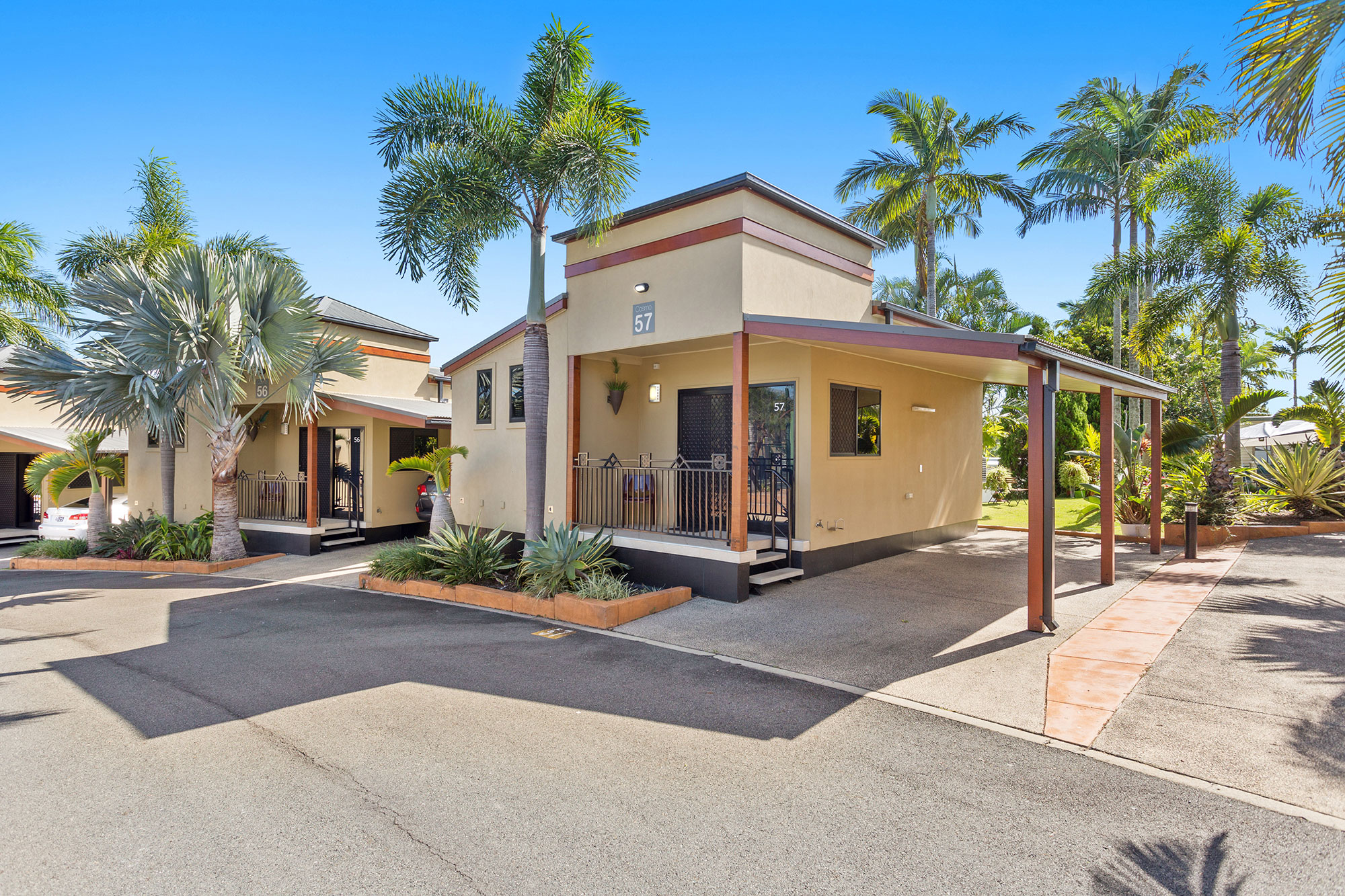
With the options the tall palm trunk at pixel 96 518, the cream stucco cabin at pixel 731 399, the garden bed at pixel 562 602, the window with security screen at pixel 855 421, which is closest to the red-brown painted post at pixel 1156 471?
the cream stucco cabin at pixel 731 399

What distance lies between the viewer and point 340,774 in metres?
3.95

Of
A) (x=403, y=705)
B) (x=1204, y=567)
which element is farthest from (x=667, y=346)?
(x=1204, y=567)

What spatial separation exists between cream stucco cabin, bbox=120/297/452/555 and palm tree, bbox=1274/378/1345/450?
16334mm

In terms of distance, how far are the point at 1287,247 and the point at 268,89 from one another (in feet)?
61.2

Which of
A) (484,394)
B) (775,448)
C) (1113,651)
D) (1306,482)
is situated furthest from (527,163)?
(1306,482)

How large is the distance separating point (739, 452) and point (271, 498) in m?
12.3

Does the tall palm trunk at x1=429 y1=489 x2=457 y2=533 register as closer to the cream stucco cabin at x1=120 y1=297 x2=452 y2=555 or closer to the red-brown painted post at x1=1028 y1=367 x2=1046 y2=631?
the cream stucco cabin at x1=120 y1=297 x2=452 y2=555

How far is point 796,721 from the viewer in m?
4.66

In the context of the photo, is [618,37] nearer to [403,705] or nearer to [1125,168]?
[403,705]

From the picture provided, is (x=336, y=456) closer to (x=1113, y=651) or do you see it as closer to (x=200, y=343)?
(x=200, y=343)

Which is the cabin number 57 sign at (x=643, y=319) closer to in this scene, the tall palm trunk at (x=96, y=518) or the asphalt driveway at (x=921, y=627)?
the asphalt driveway at (x=921, y=627)

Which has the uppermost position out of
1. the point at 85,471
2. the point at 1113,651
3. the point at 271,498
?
the point at 85,471

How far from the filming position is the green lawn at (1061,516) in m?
14.1

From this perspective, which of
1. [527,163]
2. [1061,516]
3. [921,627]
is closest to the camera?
[921,627]
